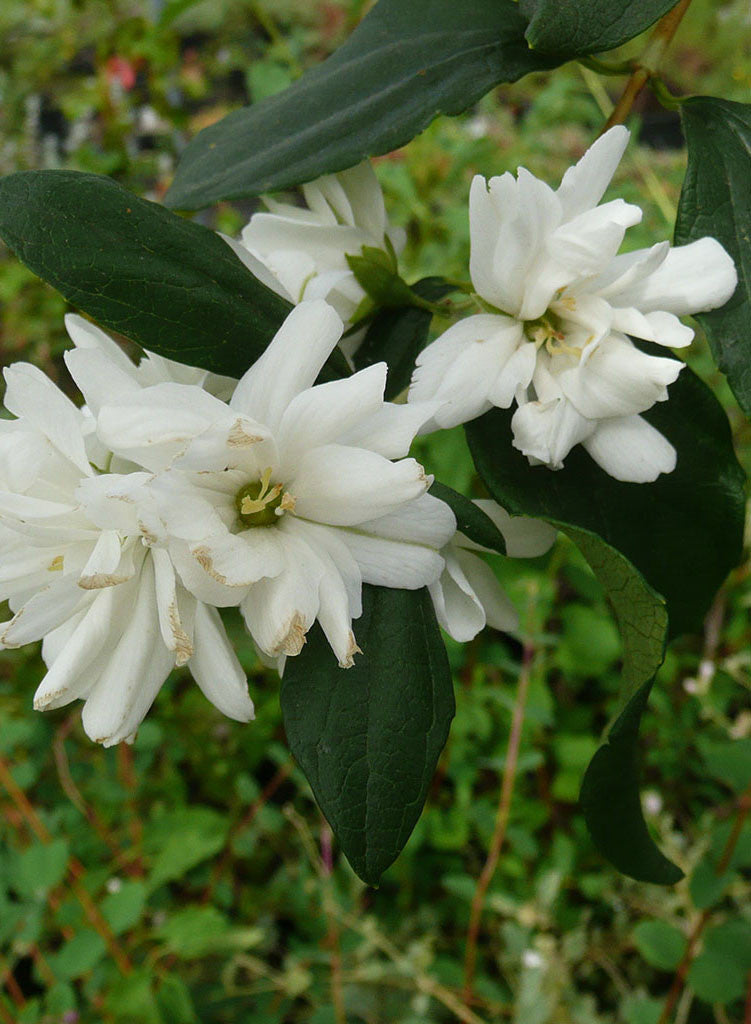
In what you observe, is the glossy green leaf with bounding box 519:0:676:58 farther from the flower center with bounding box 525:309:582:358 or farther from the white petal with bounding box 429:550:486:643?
the white petal with bounding box 429:550:486:643

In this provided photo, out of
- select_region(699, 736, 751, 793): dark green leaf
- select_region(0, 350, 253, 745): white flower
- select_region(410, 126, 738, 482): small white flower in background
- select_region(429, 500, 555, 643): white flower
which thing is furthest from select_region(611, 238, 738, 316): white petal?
select_region(699, 736, 751, 793): dark green leaf

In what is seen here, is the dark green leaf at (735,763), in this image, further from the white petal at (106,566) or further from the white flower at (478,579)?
the white petal at (106,566)

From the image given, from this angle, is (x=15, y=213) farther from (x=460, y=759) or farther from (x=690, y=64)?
(x=690, y=64)

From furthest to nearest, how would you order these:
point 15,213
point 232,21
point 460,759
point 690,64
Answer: point 690,64, point 232,21, point 460,759, point 15,213

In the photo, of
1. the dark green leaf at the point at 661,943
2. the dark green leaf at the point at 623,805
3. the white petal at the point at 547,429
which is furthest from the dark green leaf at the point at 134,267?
the dark green leaf at the point at 661,943

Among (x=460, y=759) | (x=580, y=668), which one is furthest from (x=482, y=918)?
(x=580, y=668)

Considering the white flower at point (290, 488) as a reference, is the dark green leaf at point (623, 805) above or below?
below
